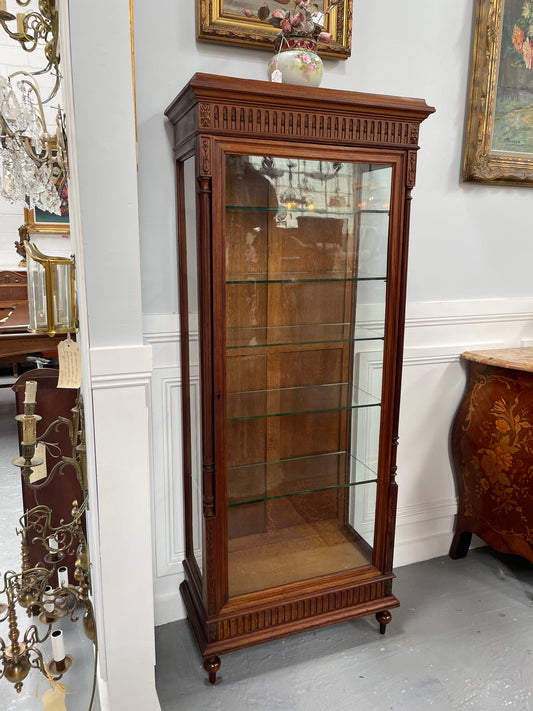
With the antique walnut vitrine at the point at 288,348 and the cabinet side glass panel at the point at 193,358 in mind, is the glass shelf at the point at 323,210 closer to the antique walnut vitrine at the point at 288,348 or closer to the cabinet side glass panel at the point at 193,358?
the antique walnut vitrine at the point at 288,348

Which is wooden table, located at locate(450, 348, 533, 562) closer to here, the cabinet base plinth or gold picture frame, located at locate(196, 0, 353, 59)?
the cabinet base plinth

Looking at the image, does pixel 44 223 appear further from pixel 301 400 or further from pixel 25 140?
pixel 301 400

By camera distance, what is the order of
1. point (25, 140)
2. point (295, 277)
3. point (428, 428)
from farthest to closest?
point (428, 428) → point (25, 140) → point (295, 277)

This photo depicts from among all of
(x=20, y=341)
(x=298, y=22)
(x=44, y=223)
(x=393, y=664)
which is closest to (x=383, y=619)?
(x=393, y=664)

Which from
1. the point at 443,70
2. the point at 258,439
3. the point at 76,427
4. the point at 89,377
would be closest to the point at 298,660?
the point at 258,439

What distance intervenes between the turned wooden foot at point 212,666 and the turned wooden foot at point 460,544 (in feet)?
3.87

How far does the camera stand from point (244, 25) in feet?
5.41

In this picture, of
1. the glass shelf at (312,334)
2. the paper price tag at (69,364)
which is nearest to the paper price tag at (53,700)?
the paper price tag at (69,364)

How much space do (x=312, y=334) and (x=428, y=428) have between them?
0.83 meters

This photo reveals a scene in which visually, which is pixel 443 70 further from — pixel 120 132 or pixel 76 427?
pixel 76 427

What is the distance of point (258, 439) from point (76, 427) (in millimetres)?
558

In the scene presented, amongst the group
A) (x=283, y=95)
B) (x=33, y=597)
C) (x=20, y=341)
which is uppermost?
(x=283, y=95)

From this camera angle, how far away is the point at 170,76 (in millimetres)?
1636

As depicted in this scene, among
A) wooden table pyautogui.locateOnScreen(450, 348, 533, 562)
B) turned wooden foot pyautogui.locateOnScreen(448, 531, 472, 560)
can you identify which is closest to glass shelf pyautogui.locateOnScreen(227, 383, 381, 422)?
wooden table pyautogui.locateOnScreen(450, 348, 533, 562)
